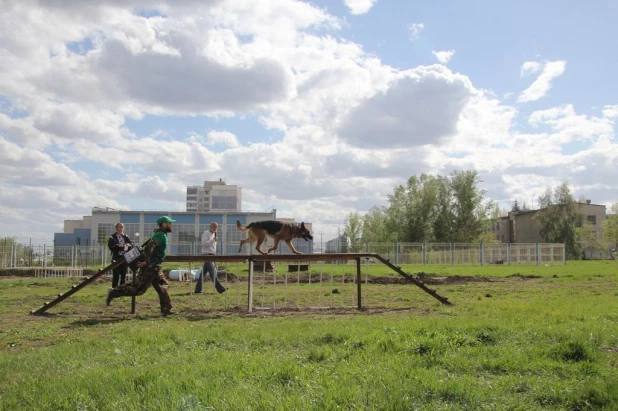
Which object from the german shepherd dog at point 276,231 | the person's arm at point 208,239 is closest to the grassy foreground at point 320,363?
the german shepherd dog at point 276,231

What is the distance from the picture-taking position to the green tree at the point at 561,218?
84.0m

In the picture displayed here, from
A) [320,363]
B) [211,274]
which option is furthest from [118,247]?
[320,363]

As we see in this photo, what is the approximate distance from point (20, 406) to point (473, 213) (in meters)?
74.1

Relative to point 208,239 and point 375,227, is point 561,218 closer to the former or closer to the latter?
point 375,227

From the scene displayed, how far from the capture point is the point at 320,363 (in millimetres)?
6211

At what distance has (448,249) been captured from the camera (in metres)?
48.4

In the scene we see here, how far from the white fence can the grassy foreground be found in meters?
36.3

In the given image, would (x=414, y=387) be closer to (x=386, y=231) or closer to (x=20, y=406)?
(x=20, y=406)

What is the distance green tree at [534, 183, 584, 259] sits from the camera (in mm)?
84000

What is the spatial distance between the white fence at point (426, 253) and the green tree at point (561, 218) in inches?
1521

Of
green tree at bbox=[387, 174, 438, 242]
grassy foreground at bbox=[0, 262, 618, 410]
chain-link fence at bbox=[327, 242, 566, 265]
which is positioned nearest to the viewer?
grassy foreground at bbox=[0, 262, 618, 410]

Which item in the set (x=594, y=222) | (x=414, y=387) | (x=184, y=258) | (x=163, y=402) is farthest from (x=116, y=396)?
(x=594, y=222)

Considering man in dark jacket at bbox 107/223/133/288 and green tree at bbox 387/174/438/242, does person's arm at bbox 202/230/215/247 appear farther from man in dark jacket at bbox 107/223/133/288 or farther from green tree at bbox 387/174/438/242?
green tree at bbox 387/174/438/242

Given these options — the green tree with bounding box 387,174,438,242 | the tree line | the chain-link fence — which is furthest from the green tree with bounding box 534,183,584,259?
the chain-link fence
